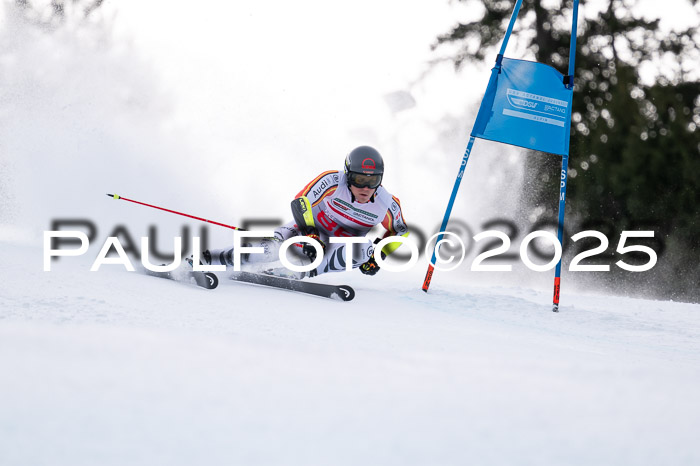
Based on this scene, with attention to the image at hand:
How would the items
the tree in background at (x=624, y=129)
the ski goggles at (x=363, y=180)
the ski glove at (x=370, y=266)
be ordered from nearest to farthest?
the ski goggles at (x=363, y=180)
the ski glove at (x=370, y=266)
the tree in background at (x=624, y=129)

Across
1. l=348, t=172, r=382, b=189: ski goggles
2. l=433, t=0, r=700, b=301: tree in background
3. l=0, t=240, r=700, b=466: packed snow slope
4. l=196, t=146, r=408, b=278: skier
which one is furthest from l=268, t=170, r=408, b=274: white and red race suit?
l=433, t=0, r=700, b=301: tree in background

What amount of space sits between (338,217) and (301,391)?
3.62m

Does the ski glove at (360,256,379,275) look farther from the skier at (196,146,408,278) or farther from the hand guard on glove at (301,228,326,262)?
the hand guard on glove at (301,228,326,262)

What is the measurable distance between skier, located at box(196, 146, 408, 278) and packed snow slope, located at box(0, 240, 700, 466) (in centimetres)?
153

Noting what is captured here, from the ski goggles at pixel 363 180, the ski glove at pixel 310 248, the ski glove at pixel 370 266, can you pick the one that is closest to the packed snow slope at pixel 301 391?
the ski glove at pixel 310 248

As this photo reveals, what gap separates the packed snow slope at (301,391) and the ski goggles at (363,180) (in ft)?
5.35

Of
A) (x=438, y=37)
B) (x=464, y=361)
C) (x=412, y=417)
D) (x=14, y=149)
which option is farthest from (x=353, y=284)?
(x=438, y=37)

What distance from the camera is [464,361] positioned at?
278 centimetres

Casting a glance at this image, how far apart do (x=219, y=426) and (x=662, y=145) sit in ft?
39.9

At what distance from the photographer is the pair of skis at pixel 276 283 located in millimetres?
4934

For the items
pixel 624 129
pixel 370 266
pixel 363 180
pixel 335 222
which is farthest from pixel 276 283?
pixel 624 129

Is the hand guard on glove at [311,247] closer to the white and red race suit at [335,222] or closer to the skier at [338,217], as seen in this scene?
the skier at [338,217]

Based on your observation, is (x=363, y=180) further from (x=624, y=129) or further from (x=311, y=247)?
(x=624, y=129)

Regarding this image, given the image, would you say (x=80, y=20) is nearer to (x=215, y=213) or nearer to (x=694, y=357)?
(x=215, y=213)
